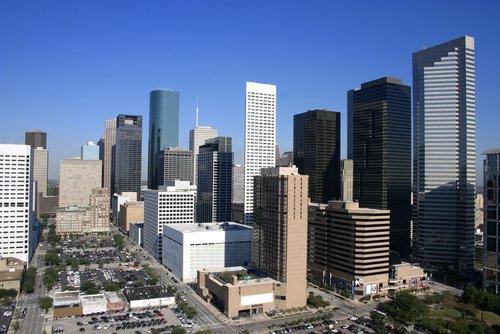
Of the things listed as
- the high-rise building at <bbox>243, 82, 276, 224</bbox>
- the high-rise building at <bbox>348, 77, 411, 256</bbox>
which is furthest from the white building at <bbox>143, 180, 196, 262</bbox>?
the high-rise building at <bbox>348, 77, 411, 256</bbox>

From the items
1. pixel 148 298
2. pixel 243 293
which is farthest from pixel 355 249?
pixel 148 298

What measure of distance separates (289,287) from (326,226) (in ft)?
85.6

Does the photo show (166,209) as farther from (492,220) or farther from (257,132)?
(492,220)

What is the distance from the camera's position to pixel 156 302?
98.8 m

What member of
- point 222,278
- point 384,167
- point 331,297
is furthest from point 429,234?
point 222,278

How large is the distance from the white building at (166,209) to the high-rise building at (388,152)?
237 ft

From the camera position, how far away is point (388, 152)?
6969 inches

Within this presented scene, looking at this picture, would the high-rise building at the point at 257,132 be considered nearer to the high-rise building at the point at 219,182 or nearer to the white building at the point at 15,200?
the high-rise building at the point at 219,182

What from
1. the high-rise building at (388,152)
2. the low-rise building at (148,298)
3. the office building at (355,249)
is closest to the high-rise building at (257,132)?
the high-rise building at (388,152)

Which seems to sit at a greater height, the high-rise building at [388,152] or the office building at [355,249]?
the high-rise building at [388,152]

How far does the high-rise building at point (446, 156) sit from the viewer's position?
464 ft

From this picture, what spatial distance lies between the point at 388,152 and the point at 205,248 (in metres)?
88.7

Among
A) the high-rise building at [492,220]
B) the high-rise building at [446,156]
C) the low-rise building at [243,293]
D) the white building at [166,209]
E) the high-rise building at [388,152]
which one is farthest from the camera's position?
the high-rise building at [388,152]

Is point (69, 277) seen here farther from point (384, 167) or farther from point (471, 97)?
point (471, 97)
